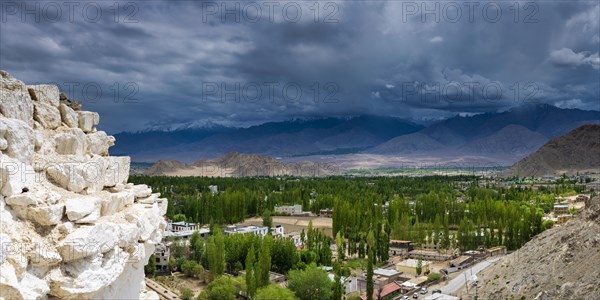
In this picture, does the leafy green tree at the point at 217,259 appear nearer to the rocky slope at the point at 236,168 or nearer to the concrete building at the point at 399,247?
the concrete building at the point at 399,247

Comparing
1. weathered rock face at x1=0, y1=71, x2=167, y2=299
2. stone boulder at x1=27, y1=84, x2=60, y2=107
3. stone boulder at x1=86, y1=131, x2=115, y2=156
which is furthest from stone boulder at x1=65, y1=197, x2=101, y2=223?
stone boulder at x1=27, y1=84, x2=60, y2=107

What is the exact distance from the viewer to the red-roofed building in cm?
3030

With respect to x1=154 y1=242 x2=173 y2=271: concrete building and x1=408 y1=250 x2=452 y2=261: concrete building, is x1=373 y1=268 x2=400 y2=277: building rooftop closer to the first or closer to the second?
x1=408 y1=250 x2=452 y2=261: concrete building

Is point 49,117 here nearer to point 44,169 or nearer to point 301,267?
point 44,169

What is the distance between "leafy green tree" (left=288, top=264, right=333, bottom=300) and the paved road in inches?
315

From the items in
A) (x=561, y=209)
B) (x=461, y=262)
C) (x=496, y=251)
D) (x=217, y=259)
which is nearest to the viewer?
(x=217, y=259)

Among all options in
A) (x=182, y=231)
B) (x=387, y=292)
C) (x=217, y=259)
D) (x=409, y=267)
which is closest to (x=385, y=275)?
(x=409, y=267)

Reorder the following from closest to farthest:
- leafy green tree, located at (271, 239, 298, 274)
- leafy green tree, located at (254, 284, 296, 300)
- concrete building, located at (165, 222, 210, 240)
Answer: leafy green tree, located at (254, 284, 296, 300) → leafy green tree, located at (271, 239, 298, 274) → concrete building, located at (165, 222, 210, 240)

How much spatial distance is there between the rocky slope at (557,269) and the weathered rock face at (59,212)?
19838mm

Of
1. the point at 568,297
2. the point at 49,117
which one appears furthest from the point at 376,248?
the point at 49,117

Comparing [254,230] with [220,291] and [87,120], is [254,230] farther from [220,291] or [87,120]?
[87,120]

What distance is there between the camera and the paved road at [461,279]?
3050 cm

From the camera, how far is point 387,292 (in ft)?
101

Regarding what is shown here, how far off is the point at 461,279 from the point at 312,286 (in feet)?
39.2
